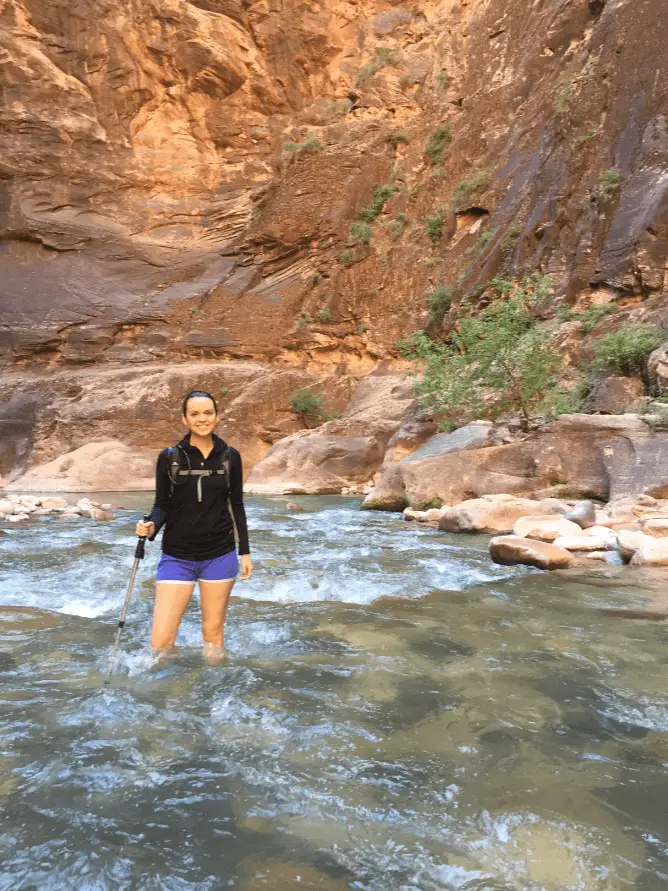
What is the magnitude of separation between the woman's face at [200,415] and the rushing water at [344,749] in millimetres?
1353

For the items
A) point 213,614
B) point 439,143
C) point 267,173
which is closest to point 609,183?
point 439,143

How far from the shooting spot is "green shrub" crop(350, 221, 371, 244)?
27.6 m

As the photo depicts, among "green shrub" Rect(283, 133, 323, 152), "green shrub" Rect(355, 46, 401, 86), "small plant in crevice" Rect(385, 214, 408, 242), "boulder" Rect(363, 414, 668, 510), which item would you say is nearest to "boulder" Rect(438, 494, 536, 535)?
"boulder" Rect(363, 414, 668, 510)

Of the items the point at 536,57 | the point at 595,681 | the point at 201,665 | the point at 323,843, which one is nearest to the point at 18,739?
the point at 201,665

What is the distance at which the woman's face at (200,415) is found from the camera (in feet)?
11.5

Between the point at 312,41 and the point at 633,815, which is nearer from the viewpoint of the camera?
the point at 633,815

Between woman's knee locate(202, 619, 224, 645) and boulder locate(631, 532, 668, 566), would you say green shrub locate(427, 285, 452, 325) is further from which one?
woman's knee locate(202, 619, 224, 645)

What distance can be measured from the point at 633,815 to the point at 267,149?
35.2 m

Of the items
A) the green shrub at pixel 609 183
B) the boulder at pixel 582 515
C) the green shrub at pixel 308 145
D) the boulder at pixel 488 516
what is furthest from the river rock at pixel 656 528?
the green shrub at pixel 308 145

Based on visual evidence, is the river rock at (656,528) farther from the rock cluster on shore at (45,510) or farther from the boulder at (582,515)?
the rock cluster on shore at (45,510)

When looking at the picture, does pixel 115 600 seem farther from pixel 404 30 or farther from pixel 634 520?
pixel 404 30

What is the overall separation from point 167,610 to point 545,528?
17.2ft

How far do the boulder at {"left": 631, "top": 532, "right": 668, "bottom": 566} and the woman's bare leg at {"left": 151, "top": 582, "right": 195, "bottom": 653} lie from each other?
4593 millimetres

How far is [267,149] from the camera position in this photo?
3303cm
